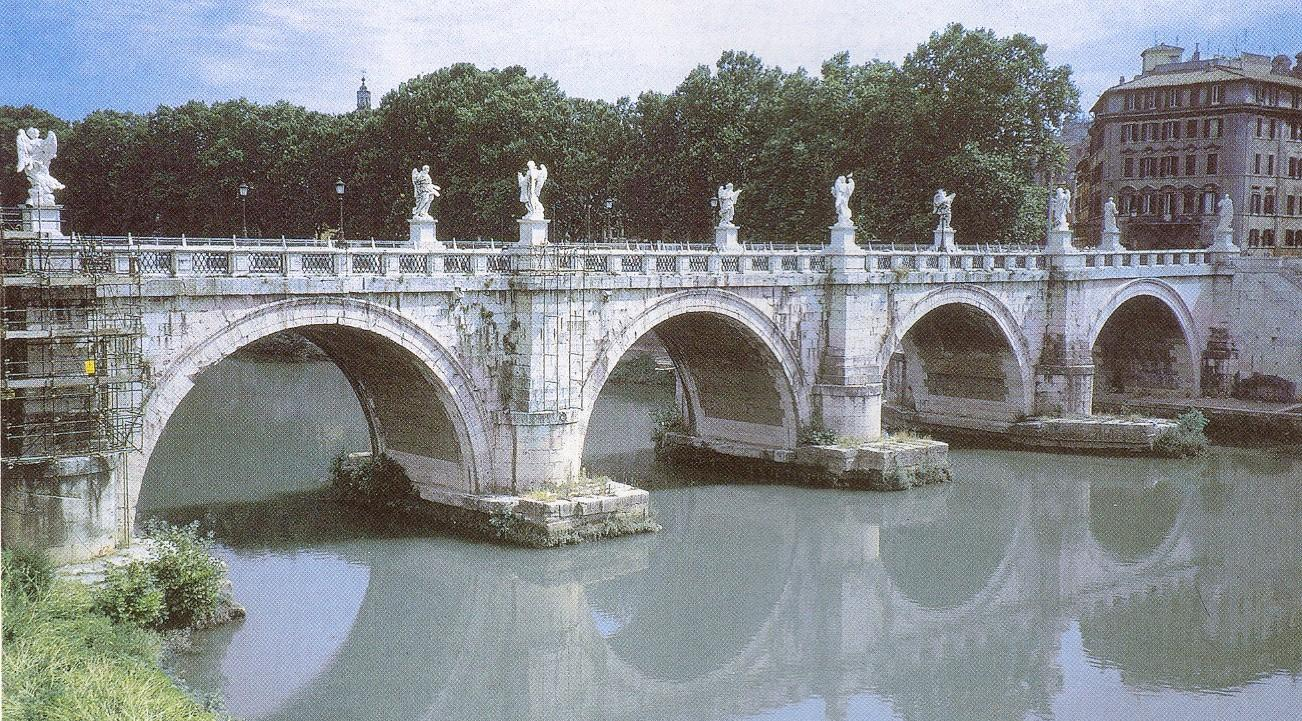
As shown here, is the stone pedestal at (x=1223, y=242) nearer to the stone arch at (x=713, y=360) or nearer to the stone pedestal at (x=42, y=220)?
the stone arch at (x=713, y=360)

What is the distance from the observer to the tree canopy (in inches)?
1405

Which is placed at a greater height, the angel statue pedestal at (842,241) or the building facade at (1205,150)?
the building facade at (1205,150)

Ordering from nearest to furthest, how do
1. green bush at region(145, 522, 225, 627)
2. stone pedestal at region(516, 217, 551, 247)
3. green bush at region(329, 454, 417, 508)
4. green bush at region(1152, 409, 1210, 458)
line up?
green bush at region(145, 522, 225, 627) < stone pedestal at region(516, 217, 551, 247) < green bush at region(329, 454, 417, 508) < green bush at region(1152, 409, 1210, 458)

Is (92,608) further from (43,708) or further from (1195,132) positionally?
(1195,132)

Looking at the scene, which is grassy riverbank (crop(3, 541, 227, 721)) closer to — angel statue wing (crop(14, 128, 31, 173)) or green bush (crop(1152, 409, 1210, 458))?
angel statue wing (crop(14, 128, 31, 173))

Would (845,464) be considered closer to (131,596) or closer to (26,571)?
(131,596)

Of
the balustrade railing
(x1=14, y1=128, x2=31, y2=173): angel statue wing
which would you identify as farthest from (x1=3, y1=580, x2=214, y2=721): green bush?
(x1=14, y1=128, x2=31, y2=173): angel statue wing

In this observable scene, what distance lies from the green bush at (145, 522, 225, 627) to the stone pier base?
41.9 feet

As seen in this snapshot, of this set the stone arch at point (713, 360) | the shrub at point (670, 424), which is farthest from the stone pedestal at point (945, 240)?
the shrub at point (670, 424)

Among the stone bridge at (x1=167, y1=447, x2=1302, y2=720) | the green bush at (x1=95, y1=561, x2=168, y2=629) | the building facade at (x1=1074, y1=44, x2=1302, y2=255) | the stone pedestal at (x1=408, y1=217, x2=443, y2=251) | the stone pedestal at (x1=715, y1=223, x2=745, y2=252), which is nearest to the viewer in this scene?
the green bush at (x1=95, y1=561, x2=168, y2=629)

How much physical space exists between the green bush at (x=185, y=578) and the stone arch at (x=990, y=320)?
1507cm

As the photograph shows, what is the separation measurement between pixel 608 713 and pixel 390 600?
4405 mm

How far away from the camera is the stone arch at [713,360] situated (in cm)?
2111

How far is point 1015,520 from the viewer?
22922 millimetres
